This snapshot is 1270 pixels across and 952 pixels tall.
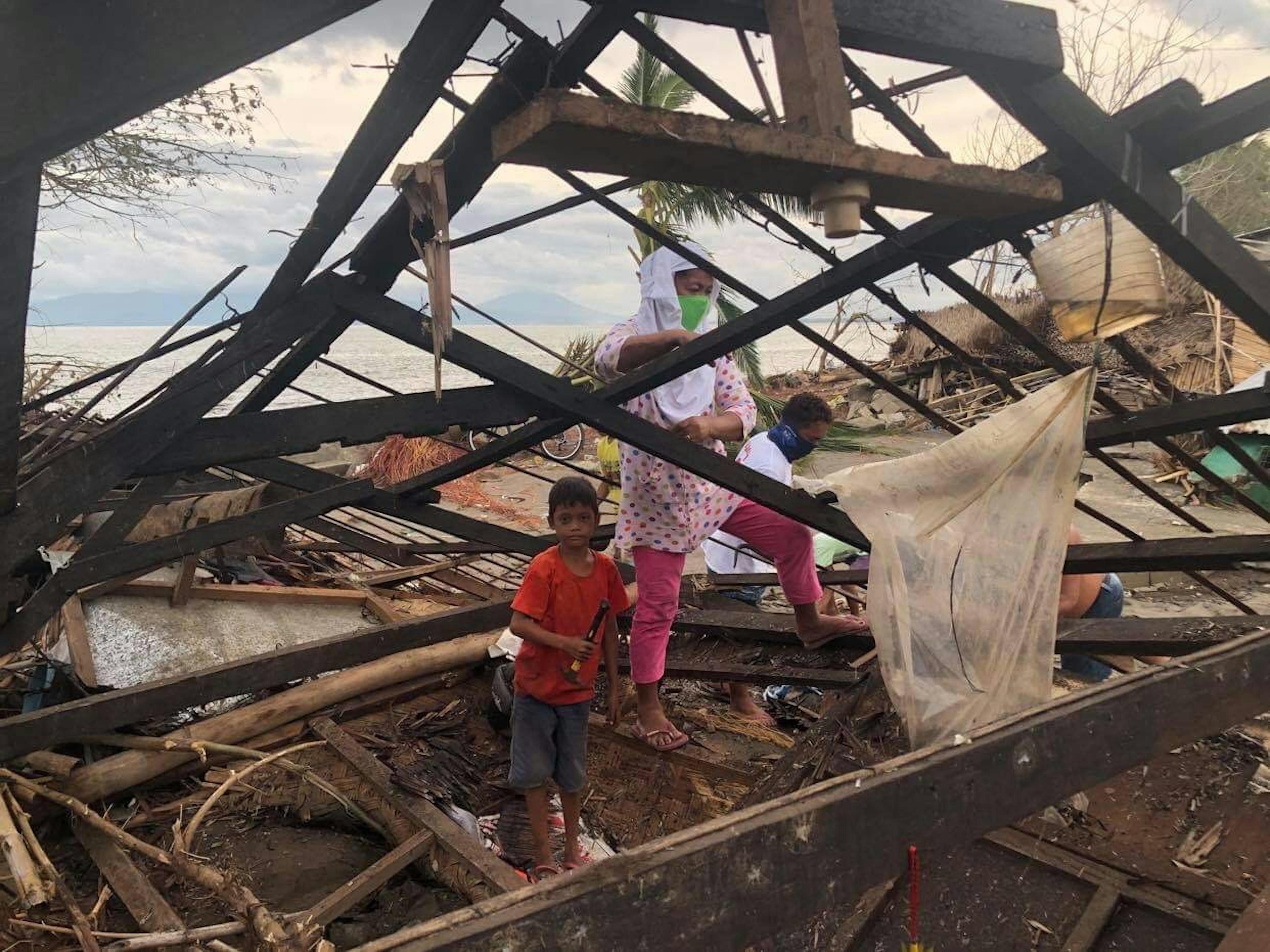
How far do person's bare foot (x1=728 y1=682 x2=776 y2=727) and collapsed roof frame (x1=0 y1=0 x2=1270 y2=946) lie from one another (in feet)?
4.57

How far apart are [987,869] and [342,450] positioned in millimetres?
17674

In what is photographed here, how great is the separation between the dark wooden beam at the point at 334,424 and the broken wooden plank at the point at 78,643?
1.39 m

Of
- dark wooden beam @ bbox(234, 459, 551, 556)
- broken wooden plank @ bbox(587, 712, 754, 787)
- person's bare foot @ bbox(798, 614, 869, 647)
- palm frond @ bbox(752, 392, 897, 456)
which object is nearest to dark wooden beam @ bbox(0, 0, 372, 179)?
dark wooden beam @ bbox(234, 459, 551, 556)

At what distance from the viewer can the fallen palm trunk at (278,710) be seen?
3018 mm

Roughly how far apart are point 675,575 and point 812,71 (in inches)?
90.8

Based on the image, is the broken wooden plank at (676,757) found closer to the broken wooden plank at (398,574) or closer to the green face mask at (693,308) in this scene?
the green face mask at (693,308)

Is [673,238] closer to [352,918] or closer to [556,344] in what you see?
[352,918]

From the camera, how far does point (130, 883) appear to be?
2549 mm

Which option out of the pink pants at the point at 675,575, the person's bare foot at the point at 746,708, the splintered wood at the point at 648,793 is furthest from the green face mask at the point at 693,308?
the person's bare foot at the point at 746,708

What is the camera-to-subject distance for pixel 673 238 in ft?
10.2

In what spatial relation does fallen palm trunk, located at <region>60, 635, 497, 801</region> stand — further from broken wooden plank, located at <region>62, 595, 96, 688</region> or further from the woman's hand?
the woman's hand

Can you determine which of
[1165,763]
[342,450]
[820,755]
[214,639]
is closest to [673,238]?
[820,755]

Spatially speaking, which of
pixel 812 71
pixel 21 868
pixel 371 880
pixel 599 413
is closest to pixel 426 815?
pixel 371 880

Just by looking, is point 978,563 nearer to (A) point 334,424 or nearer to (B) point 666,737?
(B) point 666,737
